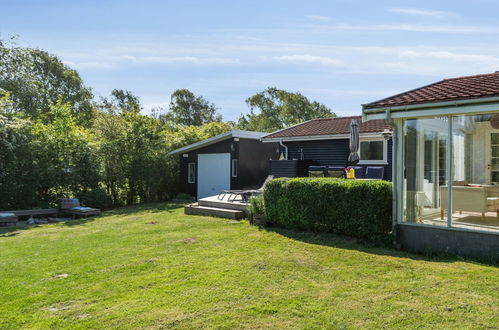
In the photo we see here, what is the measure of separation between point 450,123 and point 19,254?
8.50 meters

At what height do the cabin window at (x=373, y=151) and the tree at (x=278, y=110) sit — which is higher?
the tree at (x=278, y=110)

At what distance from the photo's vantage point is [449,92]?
21.9 ft

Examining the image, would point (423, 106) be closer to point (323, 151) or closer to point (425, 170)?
point (425, 170)

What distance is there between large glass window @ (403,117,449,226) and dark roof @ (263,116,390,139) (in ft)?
20.2

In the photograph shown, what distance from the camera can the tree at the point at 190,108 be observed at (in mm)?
49344

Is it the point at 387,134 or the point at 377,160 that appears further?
the point at 377,160

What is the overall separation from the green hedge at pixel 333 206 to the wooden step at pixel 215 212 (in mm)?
1679

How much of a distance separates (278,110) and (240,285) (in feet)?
137

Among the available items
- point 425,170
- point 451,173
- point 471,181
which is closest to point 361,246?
point 425,170

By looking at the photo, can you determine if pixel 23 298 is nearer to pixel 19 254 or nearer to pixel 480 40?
pixel 19 254

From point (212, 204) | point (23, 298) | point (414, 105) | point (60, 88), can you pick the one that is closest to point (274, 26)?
point (212, 204)

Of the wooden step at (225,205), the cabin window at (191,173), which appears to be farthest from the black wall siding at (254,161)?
the wooden step at (225,205)

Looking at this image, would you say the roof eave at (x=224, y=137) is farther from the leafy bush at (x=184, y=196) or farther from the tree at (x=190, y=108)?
the tree at (x=190, y=108)

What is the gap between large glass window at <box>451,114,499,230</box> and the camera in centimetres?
638
